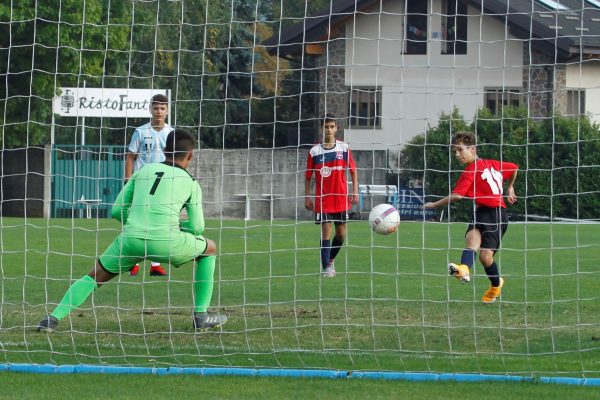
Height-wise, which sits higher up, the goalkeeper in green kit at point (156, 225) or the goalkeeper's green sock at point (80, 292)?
the goalkeeper in green kit at point (156, 225)

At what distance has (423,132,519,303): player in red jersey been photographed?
10412mm

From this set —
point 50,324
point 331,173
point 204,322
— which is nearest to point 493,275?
point 204,322

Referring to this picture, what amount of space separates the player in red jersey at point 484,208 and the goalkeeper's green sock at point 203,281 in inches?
107

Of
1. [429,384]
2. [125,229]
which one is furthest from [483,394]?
[125,229]

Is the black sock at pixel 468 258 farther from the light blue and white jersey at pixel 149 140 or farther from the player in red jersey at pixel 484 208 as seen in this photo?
the light blue and white jersey at pixel 149 140

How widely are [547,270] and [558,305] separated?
410 cm

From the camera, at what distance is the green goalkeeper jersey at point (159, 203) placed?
26.2 ft

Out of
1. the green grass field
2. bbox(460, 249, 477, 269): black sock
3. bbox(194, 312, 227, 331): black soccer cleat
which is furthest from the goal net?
bbox(460, 249, 477, 269): black sock

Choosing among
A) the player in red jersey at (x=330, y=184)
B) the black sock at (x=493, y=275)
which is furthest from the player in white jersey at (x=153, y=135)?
the black sock at (x=493, y=275)

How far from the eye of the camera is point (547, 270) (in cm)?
1434

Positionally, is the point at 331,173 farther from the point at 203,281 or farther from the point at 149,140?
the point at 203,281

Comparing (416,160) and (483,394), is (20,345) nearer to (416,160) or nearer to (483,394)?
(483,394)

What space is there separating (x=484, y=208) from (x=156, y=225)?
3.95 m

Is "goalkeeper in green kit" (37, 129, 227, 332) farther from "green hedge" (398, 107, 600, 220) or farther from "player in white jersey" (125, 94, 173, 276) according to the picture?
"player in white jersey" (125, 94, 173, 276)
